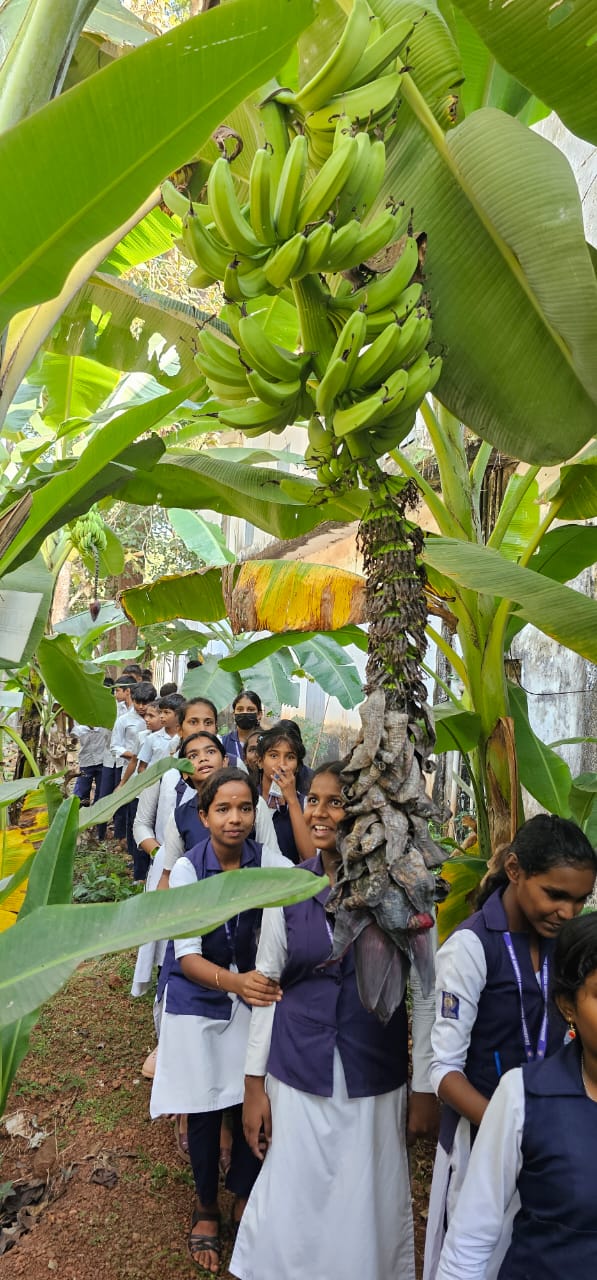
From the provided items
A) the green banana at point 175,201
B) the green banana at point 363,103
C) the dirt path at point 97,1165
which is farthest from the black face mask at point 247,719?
the green banana at point 363,103

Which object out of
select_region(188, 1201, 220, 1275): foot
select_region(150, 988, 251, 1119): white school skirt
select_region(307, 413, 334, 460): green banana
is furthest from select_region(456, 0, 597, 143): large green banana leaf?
select_region(188, 1201, 220, 1275): foot

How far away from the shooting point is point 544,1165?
1.34 m

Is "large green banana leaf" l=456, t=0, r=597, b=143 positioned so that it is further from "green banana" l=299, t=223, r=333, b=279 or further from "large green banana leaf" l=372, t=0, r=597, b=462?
"green banana" l=299, t=223, r=333, b=279

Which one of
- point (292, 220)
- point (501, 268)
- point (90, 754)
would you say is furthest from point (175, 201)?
point (90, 754)

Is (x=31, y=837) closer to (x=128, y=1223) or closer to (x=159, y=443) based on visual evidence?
(x=128, y=1223)

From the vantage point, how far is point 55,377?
4.01 metres

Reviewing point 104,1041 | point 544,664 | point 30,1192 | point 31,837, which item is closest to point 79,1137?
point 30,1192

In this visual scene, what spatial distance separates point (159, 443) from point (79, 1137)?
2.84 metres

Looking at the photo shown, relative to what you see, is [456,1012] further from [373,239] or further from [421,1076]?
[373,239]

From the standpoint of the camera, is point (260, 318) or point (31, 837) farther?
point (31, 837)

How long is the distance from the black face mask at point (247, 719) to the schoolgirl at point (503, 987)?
304 cm

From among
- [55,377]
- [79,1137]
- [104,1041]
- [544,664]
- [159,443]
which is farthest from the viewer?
[544,664]

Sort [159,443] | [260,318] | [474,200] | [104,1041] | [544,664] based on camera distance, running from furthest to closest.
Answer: [544,664]
[104,1041]
[260,318]
[159,443]
[474,200]

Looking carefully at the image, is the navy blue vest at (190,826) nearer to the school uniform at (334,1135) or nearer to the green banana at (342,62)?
the school uniform at (334,1135)
